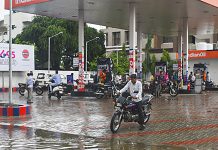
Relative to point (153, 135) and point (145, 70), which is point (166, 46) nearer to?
point (145, 70)

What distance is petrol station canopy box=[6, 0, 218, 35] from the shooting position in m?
22.9

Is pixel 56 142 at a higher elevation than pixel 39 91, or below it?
below

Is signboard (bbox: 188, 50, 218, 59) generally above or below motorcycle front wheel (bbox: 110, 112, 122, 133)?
above

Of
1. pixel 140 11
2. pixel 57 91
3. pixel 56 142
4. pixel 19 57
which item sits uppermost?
pixel 140 11

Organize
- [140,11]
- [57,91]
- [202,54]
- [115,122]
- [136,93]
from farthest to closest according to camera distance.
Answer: [202,54]
[140,11]
[57,91]
[136,93]
[115,122]

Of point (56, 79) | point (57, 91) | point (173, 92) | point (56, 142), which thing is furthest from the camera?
point (173, 92)

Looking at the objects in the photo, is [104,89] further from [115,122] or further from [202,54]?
[202,54]

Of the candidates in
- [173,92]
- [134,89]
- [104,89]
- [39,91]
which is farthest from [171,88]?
[134,89]

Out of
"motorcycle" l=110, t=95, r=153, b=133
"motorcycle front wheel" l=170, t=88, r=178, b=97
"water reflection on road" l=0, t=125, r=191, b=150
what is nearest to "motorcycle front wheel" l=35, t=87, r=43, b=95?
"motorcycle front wheel" l=170, t=88, r=178, b=97

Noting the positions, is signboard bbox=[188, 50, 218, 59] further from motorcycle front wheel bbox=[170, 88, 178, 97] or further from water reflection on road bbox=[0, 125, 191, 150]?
water reflection on road bbox=[0, 125, 191, 150]

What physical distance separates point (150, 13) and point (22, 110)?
48.6 ft

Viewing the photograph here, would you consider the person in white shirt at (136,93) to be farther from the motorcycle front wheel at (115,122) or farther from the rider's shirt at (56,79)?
the rider's shirt at (56,79)

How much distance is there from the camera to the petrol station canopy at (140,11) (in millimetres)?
22891

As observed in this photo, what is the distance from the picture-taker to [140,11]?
2592 centimetres
